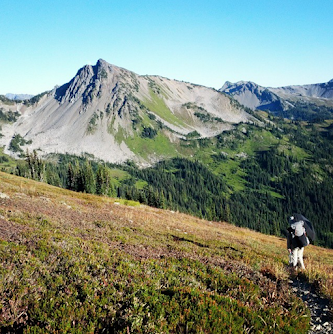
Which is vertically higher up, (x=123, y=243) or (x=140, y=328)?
(x=140, y=328)

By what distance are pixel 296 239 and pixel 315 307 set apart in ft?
19.9

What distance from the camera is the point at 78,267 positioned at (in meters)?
9.57

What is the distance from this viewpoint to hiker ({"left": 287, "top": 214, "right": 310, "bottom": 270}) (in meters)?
14.2

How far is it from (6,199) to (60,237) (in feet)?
37.3

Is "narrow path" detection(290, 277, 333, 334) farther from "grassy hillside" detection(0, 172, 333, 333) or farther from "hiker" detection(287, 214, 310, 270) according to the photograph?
"hiker" detection(287, 214, 310, 270)

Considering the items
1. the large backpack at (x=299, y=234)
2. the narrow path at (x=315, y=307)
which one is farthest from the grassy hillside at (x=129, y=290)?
the large backpack at (x=299, y=234)

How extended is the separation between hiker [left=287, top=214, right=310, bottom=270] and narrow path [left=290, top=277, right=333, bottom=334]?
285 centimetres

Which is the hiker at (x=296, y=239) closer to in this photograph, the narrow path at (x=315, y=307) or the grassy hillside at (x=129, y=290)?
the grassy hillside at (x=129, y=290)

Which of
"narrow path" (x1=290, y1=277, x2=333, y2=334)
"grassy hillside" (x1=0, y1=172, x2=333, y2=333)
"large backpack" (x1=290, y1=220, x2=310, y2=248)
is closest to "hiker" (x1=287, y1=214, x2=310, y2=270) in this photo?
"large backpack" (x1=290, y1=220, x2=310, y2=248)

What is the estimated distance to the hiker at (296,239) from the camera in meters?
14.2

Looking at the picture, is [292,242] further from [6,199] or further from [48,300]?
[6,199]

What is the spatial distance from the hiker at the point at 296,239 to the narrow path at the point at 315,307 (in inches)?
112

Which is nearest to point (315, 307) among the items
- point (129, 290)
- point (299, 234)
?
point (299, 234)

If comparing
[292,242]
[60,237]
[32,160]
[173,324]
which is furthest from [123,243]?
[32,160]
